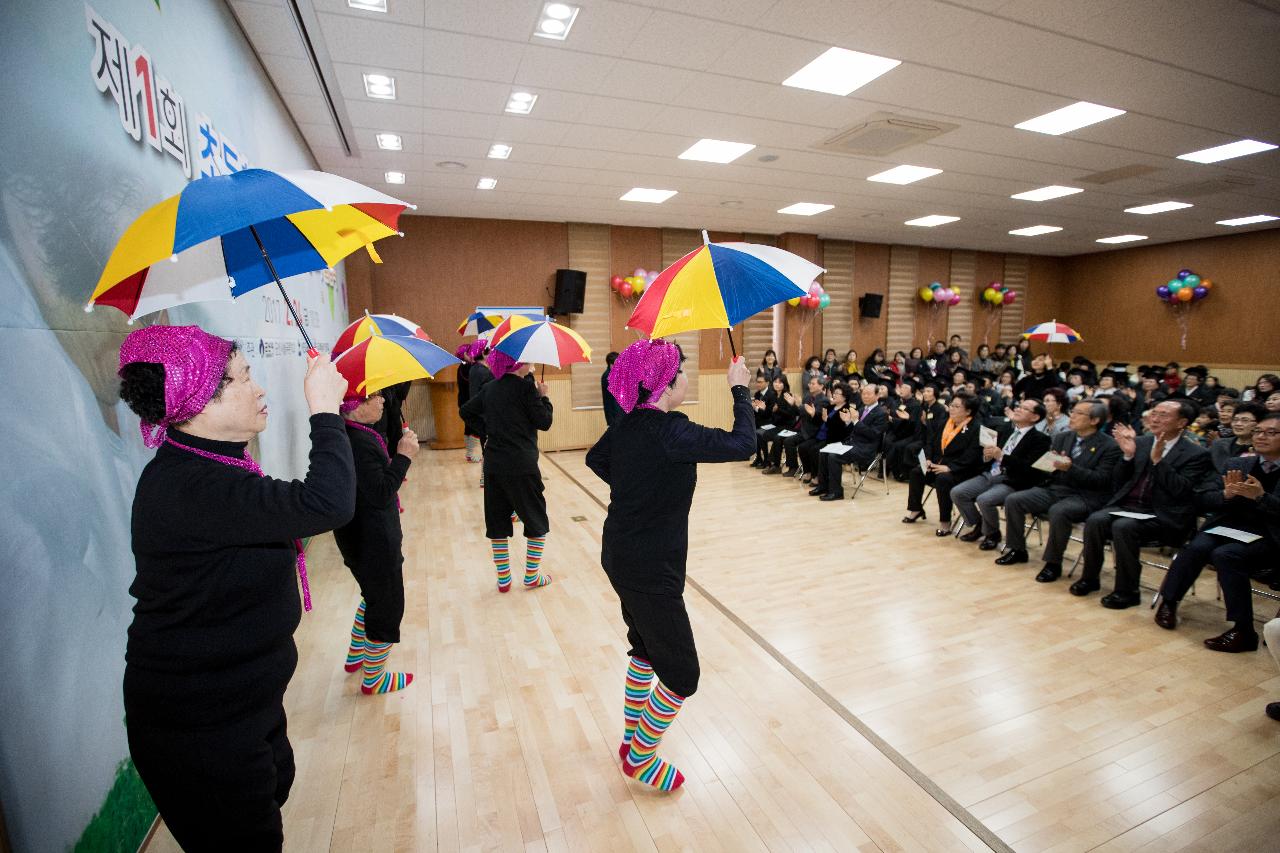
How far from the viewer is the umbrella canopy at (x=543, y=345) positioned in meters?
3.36

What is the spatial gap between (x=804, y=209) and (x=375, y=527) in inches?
336

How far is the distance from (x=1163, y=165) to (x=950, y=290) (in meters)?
5.83

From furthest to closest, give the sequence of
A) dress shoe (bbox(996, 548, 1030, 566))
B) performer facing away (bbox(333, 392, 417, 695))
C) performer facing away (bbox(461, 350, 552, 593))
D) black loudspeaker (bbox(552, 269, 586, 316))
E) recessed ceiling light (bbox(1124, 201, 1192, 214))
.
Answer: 1. black loudspeaker (bbox(552, 269, 586, 316))
2. recessed ceiling light (bbox(1124, 201, 1192, 214))
3. dress shoe (bbox(996, 548, 1030, 566))
4. performer facing away (bbox(461, 350, 552, 593))
5. performer facing away (bbox(333, 392, 417, 695))

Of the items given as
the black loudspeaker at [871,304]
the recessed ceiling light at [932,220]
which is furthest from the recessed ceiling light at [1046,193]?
the black loudspeaker at [871,304]

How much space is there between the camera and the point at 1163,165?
22.3 ft

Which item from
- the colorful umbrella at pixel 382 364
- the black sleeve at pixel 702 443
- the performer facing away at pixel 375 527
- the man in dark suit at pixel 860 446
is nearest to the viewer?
the black sleeve at pixel 702 443

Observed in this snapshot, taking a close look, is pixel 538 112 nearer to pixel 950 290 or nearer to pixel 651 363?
pixel 651 363

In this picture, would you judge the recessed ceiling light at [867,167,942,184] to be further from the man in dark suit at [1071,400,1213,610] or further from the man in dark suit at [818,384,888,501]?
the man in dark suit at [1071,400,1213,610]

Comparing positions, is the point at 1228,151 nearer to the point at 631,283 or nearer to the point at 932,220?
the point at 932,220

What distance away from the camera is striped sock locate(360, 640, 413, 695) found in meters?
2.82

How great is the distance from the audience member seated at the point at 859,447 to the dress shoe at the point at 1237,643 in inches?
141

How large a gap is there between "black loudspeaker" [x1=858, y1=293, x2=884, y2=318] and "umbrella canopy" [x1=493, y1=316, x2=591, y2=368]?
9826 mm

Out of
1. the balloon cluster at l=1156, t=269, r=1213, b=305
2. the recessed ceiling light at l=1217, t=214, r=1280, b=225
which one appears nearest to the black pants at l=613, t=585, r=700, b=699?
the recessed ceiling light at l=1217, t=214, r=1280, b=225

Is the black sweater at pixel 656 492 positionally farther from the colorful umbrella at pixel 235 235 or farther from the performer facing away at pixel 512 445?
the performer facing away at pixel 512 445
